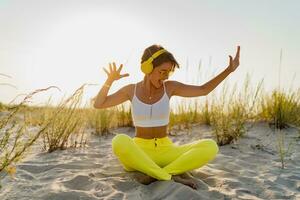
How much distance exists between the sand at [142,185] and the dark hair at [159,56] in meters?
1.06

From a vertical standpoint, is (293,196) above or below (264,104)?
below

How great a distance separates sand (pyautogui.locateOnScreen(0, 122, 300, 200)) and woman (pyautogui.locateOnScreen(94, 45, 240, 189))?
0.59 feet

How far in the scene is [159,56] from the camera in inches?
148

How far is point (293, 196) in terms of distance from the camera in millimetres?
3355

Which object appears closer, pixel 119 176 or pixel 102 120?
pixel 119 176

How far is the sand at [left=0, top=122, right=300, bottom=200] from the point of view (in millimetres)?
3283

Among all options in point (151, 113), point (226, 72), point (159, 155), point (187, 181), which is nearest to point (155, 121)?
point (151, 113)

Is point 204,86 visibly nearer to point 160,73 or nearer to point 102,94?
point 160,73

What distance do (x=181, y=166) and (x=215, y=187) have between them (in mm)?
357

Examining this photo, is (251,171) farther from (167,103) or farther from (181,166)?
(167,103)

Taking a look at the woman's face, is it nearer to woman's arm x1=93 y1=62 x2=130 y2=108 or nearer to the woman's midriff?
woman's arm x1=93 y1=62 x2=130 y2=108

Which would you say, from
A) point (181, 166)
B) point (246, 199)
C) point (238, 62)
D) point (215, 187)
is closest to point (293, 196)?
point (246, 199)

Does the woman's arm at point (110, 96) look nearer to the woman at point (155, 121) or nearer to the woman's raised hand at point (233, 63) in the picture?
the woman at point (155, 121)

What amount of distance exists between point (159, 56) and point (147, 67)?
0.49 ft
